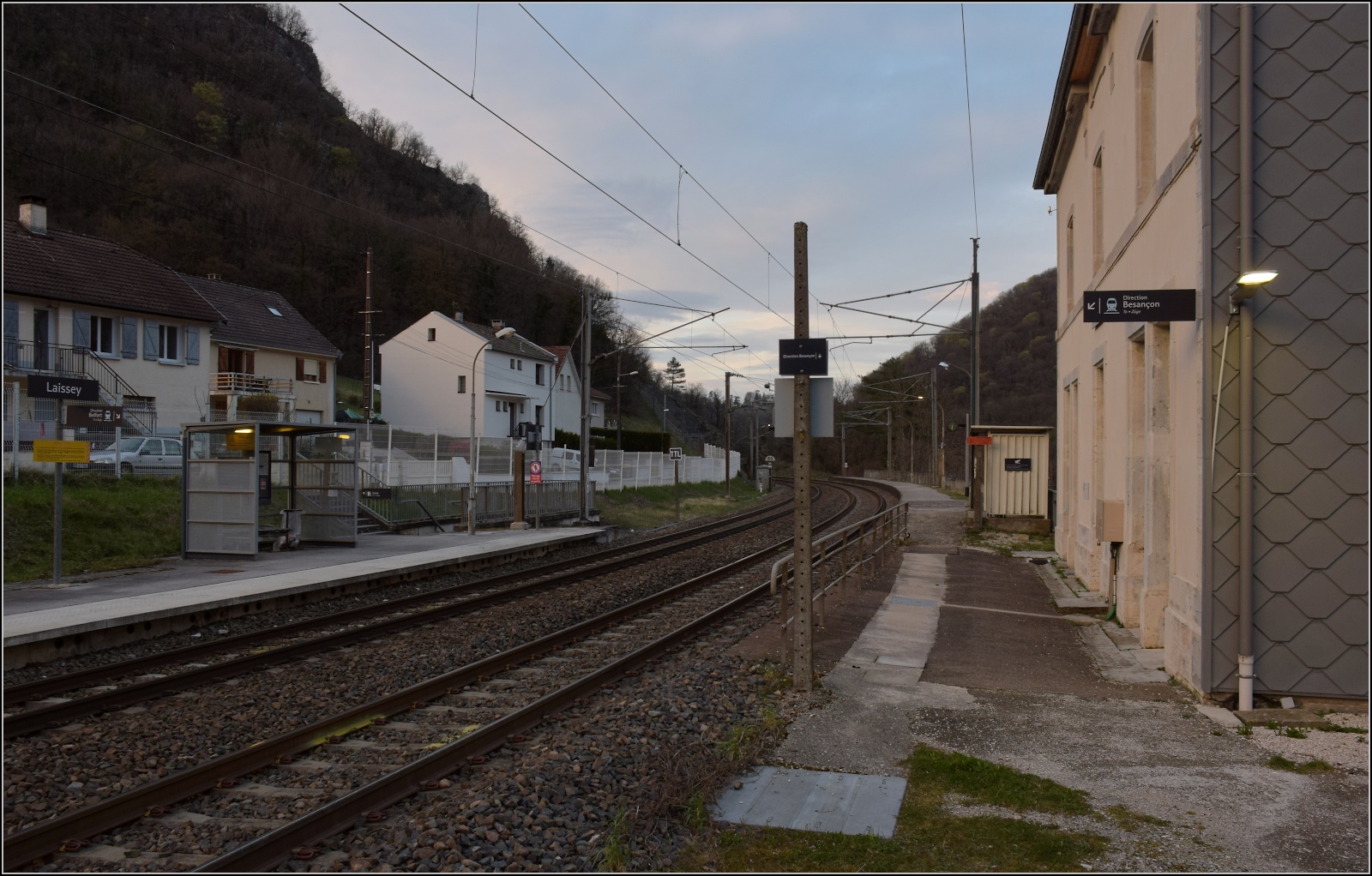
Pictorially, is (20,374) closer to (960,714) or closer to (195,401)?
(195,401)

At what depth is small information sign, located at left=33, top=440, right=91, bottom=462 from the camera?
42.8 feet

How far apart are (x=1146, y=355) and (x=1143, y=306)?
205cm

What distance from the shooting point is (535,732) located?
7367 mm

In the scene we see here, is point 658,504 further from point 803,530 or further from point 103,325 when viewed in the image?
point 803,530

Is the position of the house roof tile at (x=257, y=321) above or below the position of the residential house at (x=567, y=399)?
above

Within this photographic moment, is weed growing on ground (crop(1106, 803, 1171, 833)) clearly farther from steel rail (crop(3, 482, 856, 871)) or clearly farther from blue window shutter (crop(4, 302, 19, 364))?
blue window shutter (crop(4, 302, 19, 364))

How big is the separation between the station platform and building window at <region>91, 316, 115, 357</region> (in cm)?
1626

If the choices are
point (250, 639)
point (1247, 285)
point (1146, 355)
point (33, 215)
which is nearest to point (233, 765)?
point (250, 639)

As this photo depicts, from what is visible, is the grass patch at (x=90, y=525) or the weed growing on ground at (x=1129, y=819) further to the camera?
the grass patch at (x=90, y=525)

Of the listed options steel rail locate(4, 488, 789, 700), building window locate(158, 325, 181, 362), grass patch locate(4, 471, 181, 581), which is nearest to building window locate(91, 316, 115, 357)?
building window locate(158, 325, 181, 362)

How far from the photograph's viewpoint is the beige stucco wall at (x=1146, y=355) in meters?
8.07

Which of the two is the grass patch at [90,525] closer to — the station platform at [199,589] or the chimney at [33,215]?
the station platform at [199,589]

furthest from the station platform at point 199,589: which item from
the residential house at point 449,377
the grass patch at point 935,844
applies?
the residential house at point 449,377

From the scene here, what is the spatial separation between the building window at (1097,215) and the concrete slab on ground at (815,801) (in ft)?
36.0
